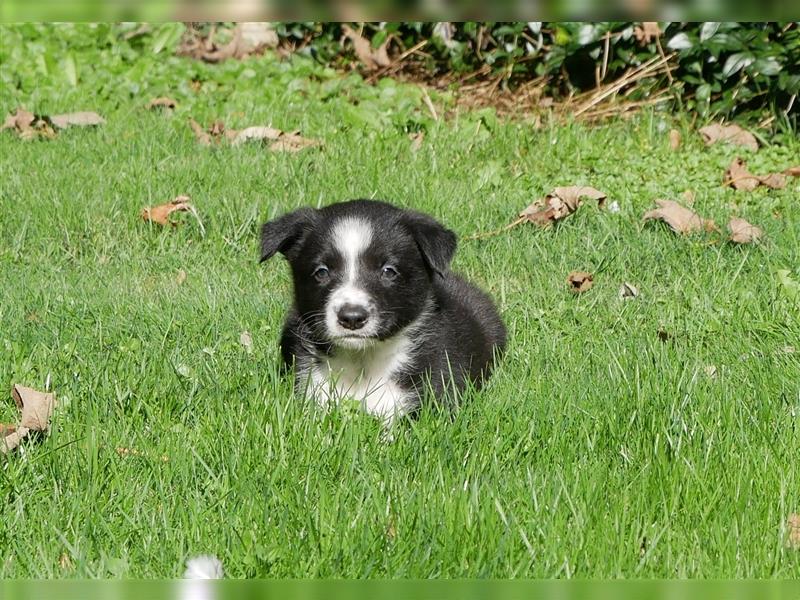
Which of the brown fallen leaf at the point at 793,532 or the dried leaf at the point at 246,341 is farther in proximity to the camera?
the dried leaf at the point at 246,341

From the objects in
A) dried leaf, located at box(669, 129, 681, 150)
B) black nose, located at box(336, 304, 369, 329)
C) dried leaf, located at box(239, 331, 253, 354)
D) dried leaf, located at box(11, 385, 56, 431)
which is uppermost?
black nose, located at box(336, 304, 369, 329)

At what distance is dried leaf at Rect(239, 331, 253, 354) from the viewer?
15.4 feet

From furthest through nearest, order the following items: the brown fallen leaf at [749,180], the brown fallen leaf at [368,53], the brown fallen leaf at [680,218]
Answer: the brown fallen leaf at [368,53] < the brown fallen leaf at [749,180] < the brown fallen leaf at [680,218]

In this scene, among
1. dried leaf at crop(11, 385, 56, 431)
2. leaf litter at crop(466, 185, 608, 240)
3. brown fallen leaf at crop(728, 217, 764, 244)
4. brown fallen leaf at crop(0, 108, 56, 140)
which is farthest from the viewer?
brown fallen leaf at crop(0, 108, 56, 140)

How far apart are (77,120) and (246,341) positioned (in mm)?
4153

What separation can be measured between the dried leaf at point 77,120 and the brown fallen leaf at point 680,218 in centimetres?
421

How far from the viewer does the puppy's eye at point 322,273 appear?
430cm

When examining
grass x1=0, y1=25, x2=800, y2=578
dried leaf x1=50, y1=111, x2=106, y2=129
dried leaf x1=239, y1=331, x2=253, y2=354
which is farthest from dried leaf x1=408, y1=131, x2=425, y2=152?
dried leaf x1=239, y1=331, x2=253, y2=354

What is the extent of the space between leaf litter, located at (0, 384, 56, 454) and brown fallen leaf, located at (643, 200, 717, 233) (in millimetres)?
3493

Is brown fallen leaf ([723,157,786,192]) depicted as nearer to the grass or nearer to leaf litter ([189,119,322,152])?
the grass

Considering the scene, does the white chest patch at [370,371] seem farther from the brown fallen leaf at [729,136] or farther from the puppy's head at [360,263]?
the brown fallen leaf at [729,136]

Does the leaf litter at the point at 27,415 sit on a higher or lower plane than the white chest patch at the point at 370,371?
higher

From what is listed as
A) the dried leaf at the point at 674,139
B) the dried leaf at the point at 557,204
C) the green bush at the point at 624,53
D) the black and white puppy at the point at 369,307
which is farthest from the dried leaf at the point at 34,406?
the green bush at the point at 624,53

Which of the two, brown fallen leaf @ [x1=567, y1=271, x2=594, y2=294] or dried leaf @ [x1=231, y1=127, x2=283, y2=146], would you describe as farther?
dried leaf @ [x1=231, y1=127, x2=283, y2=146]
